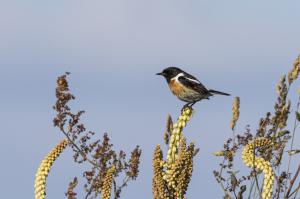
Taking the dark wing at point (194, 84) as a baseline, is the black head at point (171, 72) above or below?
above

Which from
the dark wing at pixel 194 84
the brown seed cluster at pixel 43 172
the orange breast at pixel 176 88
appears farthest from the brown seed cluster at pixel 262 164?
the orange breast at pixel 176 88

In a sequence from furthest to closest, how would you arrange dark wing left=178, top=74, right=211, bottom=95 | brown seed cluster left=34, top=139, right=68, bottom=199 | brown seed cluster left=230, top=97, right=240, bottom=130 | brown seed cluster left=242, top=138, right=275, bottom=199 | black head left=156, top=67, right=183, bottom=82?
1. black head left=156, top=67, right=183, bottom=82
2. dark wing left=178, top=74, right=211, bottom=95
3. brown seed cluster left=230, top=97, right=240, bottom=130
4. brown seed cluster left=34, top=139, right=68, bottom=199
5. brown seed cluster left=242, top=138, right=275, bottom=199

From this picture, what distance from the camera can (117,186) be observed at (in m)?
7.95

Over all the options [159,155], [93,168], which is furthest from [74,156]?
[159,155]

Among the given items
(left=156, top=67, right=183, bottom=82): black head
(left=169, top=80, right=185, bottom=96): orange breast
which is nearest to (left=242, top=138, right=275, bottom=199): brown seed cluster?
(left=169, top=80, right=185, bottom=96): orange breast

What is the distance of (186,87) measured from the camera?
1127cm

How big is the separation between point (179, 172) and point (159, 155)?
35 centimetres

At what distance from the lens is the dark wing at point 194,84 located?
11.0 meters

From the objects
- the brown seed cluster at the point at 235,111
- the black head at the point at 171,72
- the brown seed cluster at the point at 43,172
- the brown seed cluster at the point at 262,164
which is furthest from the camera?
the black head at the point at 171,72

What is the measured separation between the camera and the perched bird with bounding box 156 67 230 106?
1104 centimetres

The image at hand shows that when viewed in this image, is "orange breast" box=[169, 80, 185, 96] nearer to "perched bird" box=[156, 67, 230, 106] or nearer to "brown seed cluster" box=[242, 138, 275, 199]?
"perched bird" box=[156, 67, 230, 106]

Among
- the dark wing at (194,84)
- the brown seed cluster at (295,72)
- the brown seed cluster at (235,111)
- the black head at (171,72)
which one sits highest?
the black head at (171,72)

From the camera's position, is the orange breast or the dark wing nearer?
the dark wing

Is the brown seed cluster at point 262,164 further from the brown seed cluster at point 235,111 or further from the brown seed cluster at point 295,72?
the brown seed cluster at point 295,72
